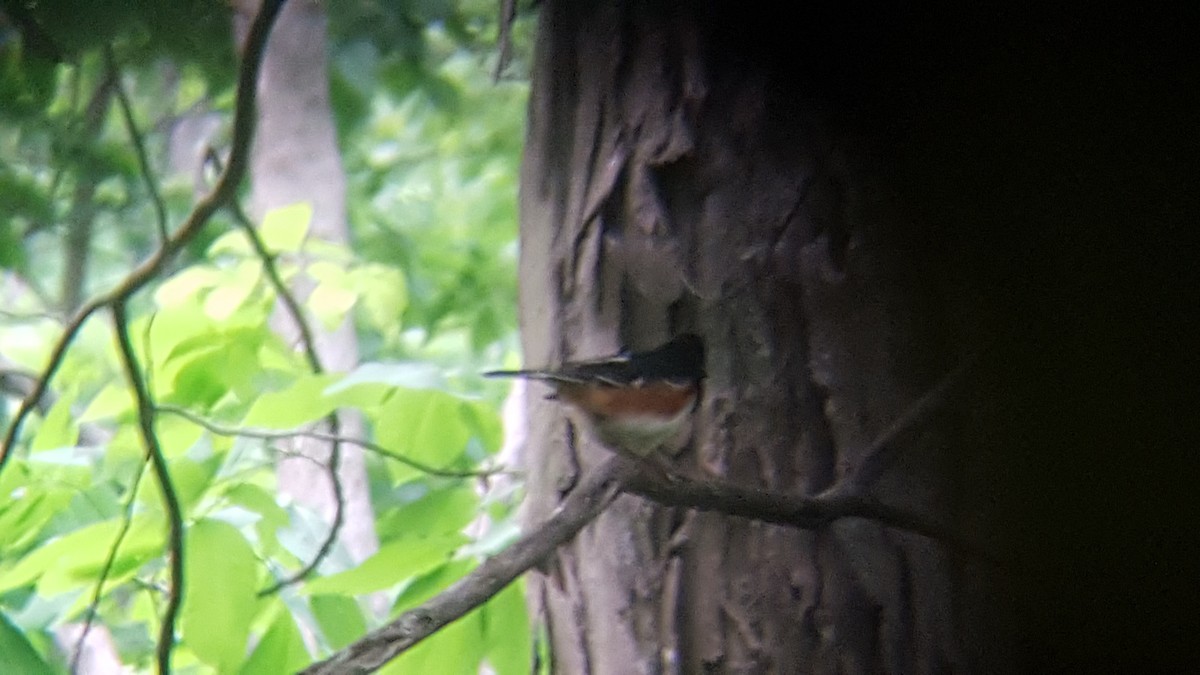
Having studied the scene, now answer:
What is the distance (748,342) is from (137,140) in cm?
40

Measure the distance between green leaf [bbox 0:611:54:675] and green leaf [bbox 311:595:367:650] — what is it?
0.18 meters

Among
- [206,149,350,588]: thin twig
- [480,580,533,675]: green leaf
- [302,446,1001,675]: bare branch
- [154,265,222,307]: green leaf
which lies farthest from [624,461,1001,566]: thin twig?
[154,265,222,307]: green leaf

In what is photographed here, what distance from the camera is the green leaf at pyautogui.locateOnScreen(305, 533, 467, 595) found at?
655mm

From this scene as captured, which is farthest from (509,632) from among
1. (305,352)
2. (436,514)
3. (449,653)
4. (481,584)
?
(305,352)

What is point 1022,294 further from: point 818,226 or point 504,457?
point 504,457

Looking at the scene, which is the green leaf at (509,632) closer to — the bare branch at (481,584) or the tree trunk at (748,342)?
the tree trunk at (748,342)

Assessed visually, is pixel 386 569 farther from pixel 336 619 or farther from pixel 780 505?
pixel 780 505

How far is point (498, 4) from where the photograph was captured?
697mm

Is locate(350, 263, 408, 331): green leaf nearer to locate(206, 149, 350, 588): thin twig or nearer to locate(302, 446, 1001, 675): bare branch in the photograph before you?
locate(206, 149, 350, 588): thin twig

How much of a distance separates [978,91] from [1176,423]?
18 centimetres

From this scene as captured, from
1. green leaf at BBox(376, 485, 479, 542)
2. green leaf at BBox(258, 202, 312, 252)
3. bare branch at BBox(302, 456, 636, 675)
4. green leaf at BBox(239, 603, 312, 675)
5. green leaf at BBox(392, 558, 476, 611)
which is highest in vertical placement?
green leaf at BBox(258, 202, 312, 252)

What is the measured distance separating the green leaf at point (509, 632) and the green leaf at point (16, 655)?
30 cm

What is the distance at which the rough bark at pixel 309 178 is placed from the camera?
75cm

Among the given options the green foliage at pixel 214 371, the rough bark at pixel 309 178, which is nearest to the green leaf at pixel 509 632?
the green foliage at pixel 214 371
